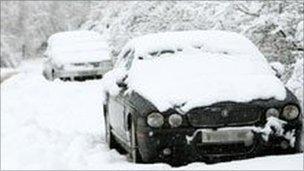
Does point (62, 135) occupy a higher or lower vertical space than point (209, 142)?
lower

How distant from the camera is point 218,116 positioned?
862 cm

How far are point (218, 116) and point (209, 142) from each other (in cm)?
Result: 28

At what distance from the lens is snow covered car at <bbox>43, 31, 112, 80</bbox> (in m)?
23.2

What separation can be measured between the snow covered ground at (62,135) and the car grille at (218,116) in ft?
1.93

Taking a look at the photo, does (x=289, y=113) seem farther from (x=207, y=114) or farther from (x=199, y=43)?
(x=199, y=43)

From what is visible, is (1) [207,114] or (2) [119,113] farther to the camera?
(2) [119,113]

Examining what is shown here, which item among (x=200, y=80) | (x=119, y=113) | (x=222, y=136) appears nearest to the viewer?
(x=222, y=136)

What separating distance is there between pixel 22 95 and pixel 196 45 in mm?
9981

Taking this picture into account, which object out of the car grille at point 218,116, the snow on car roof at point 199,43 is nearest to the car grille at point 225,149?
the car grille at point 218,116

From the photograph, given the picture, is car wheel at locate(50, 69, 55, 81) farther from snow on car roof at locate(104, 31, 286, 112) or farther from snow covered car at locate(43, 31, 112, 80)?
snow on car roof at locate(104, 31, 286, 112)

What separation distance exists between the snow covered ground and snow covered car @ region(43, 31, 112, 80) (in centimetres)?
178

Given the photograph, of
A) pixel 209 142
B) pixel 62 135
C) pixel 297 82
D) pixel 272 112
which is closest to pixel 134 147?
pixel 209 142

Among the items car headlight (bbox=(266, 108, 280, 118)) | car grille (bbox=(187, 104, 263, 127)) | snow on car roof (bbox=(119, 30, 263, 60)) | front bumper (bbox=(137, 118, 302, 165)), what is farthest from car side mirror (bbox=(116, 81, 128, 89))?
car headlight (bbox=(266, 108, 280, 118))

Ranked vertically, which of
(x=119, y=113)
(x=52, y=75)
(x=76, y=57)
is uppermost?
(x=119, y=113)
